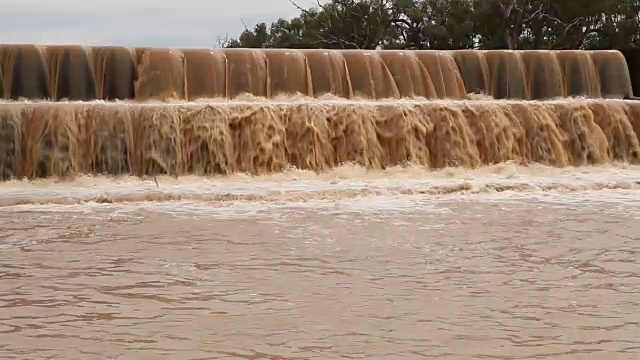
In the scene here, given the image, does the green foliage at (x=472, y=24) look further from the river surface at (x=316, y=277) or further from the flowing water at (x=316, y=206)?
the river surface at (x=316, y=277)

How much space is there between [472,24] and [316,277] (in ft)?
87.5

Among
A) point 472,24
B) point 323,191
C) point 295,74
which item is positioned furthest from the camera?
point 472,24

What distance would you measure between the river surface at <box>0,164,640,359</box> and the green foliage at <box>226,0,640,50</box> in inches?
869

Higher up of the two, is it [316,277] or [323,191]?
[316,277]

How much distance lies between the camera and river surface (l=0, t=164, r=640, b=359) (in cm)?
293

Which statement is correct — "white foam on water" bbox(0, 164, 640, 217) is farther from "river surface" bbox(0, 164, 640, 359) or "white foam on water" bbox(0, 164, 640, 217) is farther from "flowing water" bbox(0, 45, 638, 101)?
"flowing water" bbox(0, 45, 638, 101)

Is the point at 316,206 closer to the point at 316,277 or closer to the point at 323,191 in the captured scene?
the point at 323,191

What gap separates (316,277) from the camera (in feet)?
13.4

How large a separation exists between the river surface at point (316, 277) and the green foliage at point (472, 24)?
22.1m

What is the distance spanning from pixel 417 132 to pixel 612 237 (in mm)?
5531

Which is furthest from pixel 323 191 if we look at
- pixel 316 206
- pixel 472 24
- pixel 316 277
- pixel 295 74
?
pixel 472 24

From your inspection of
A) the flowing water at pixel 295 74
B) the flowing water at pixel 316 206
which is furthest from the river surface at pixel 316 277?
the flowing water at pixel 295 74

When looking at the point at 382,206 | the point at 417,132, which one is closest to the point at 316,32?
the point at 417,132

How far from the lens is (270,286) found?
3.87 m
